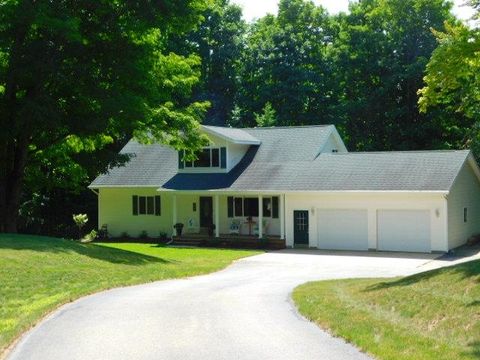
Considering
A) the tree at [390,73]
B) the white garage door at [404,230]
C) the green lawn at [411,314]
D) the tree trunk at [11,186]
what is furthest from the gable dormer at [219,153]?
the green lawn at [411,314]

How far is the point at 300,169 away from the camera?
36469 millimetres

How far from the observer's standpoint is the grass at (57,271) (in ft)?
48.3

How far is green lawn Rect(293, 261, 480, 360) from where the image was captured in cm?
1014

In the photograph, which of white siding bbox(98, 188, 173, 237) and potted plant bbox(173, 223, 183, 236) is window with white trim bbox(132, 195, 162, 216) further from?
potted plant bbox(173, 223, 183, 236)

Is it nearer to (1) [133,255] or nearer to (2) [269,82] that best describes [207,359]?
(1) [133,255]

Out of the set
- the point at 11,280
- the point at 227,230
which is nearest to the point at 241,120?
the point at 227,230

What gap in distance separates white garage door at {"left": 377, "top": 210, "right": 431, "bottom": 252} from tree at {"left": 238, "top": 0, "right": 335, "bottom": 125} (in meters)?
22.7

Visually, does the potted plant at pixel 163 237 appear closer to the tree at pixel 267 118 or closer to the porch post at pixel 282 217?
the porch post at pixel 282 217

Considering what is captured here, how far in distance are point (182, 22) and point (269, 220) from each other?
11.6m

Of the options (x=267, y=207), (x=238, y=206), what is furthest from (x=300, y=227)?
(x=238, y=206)

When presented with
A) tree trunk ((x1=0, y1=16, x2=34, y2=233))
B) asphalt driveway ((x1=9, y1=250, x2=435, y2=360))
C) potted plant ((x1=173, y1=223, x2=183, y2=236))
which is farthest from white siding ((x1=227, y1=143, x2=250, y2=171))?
asphalt driveway ((x1=9, y1=250, x2=435, y2=360))

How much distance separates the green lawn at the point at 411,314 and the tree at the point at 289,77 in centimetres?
3804

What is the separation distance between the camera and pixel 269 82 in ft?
187

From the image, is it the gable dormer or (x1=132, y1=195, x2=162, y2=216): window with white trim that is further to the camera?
(x1=132, y1=195, x2=162, y2=216): window with white trim
